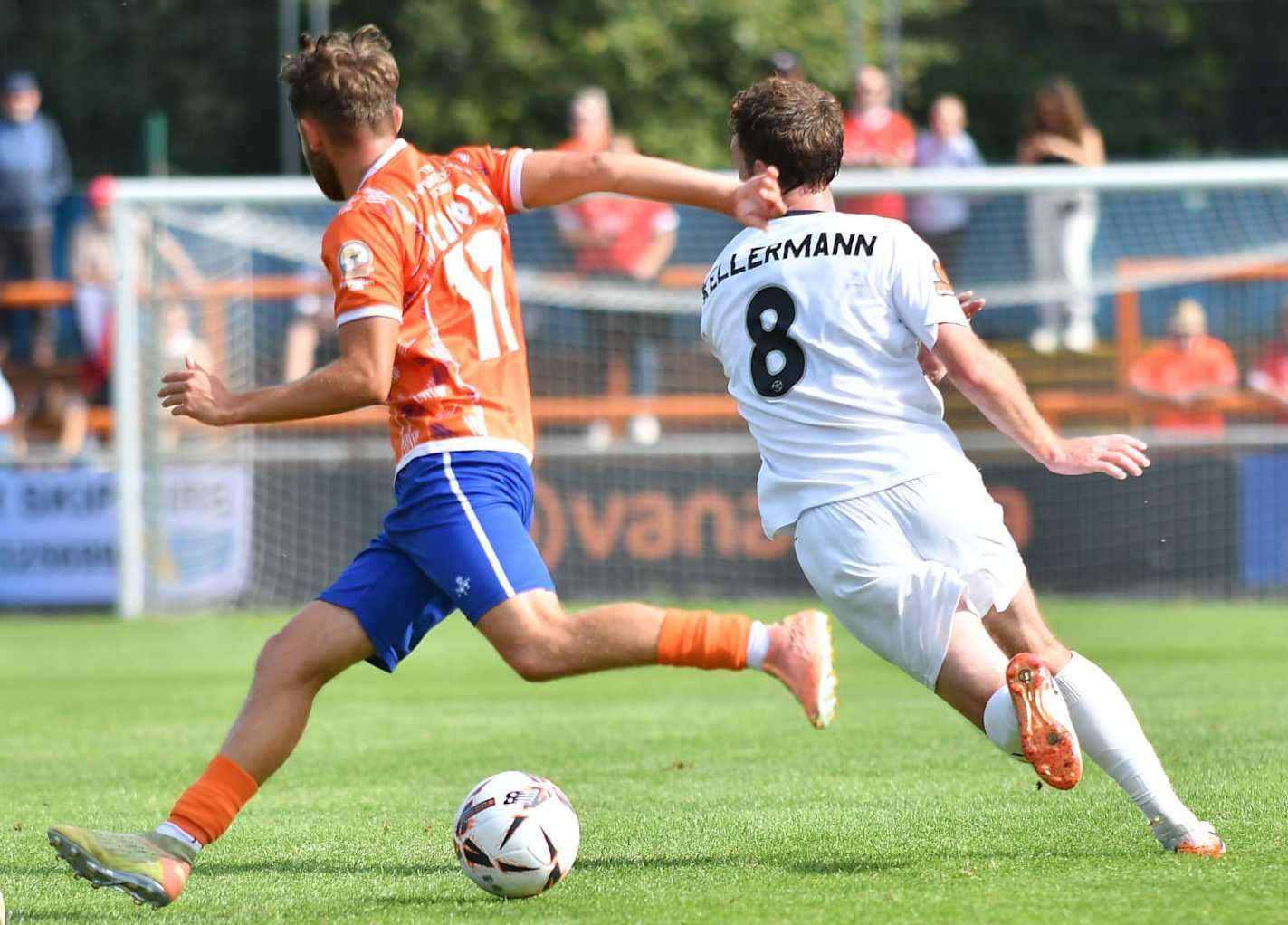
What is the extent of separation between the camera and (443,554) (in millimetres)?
5438

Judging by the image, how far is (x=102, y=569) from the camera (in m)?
16.2

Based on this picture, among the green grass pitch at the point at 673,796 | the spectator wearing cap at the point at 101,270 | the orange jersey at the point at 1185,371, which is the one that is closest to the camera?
the green grass pitch at the point at 673,796

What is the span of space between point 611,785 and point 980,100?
26.2m

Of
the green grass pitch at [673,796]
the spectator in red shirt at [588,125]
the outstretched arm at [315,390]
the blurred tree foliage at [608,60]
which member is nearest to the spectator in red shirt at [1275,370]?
the green grass pitch at [673,796]

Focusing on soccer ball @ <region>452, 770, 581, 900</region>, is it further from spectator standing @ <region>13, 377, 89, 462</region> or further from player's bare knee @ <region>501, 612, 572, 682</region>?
spectator standing @ <region>13, 377, 89, 462</region>

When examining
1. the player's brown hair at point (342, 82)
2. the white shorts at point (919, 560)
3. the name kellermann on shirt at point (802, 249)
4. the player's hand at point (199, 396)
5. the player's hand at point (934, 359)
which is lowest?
the white shorts at point (919, 560)

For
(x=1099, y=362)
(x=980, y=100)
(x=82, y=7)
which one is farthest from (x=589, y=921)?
(x=82, y=7)

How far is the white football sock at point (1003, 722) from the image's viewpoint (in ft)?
17.2

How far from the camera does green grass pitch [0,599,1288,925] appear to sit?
17.2ft

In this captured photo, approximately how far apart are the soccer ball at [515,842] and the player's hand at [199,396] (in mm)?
1258

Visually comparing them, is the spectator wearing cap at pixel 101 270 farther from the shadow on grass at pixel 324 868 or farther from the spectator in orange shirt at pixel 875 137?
the shadow on grass at pixel 324 868

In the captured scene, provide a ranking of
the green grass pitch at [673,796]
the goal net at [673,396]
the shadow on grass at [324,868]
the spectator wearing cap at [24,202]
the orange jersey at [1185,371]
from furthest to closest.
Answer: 1. the spectator wearing cap at [24,202]
2. the orange jersey at [1185,371]
3. the goal net at [673,396]
4. the shadow on grass at [324,868]
5. the green grass pitch at [673,796]

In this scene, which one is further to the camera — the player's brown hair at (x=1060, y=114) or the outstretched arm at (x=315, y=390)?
the player's brown hair at (x=1060, y=114)

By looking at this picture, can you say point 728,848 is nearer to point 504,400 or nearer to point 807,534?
point 807,534
